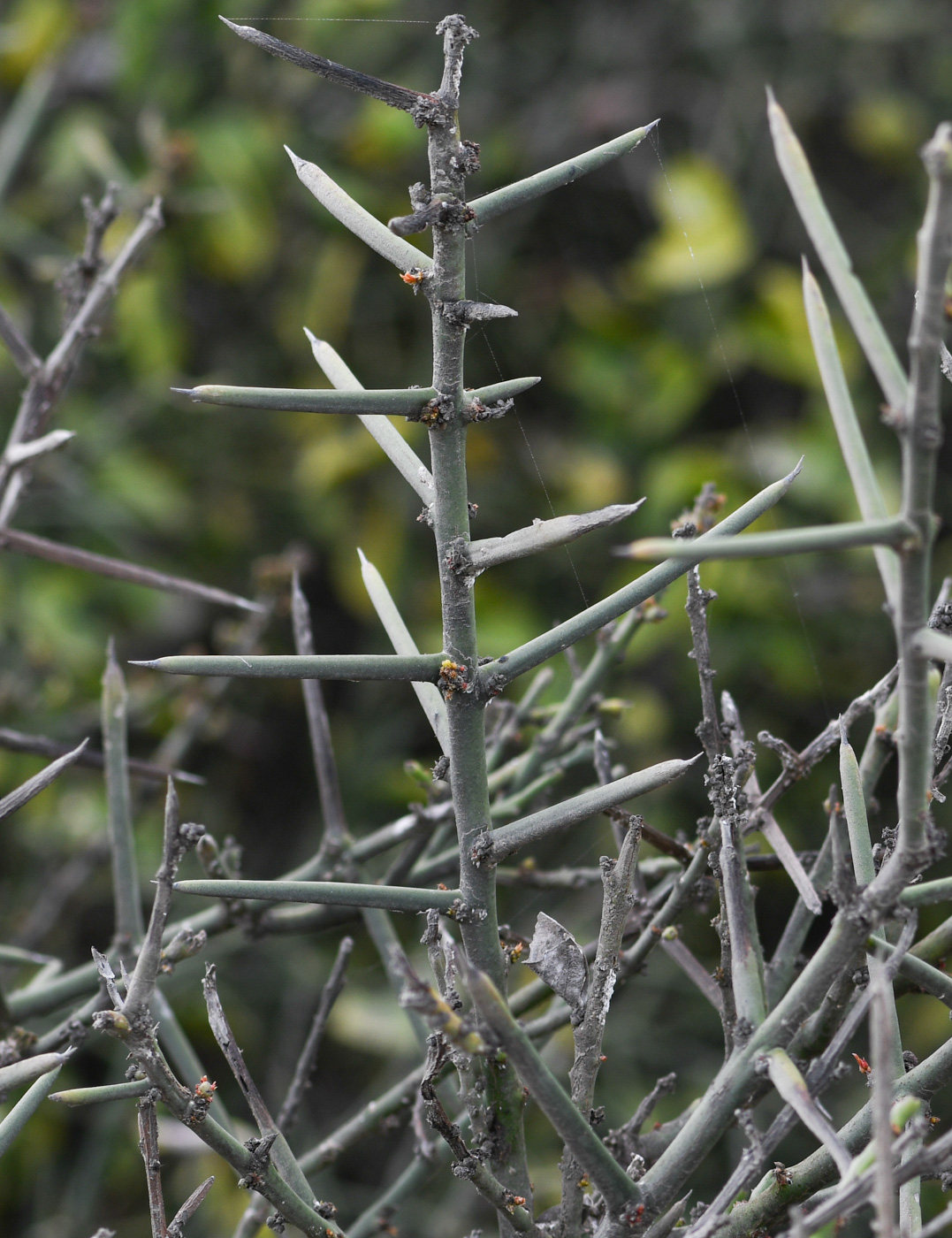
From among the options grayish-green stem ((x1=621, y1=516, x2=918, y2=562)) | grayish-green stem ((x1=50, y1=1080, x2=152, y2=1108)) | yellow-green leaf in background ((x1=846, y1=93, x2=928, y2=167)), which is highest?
yellow-green leaf in background ((x1=846, y1=93, x2=928, y2=167))

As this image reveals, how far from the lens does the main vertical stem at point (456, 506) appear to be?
7.5 inches

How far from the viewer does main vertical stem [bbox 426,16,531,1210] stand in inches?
7.5

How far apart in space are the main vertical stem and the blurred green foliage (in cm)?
80

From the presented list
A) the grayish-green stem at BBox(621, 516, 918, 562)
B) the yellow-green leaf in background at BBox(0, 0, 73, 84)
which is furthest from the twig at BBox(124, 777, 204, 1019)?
the yellow-green leaf in background at BBox(0, 0, 73, 84)

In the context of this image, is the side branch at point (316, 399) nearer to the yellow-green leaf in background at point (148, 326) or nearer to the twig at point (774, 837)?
the twig at point (774, 837)

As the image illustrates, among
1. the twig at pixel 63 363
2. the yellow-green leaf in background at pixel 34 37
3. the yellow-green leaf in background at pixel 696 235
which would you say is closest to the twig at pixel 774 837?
the twig at pixel 63 363

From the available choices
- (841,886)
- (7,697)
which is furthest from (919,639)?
(7,697)

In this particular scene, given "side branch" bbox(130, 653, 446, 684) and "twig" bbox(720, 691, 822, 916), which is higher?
"side branch" bbox(130, 653, 446, 684)

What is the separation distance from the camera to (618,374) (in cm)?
117

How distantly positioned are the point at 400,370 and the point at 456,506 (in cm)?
107

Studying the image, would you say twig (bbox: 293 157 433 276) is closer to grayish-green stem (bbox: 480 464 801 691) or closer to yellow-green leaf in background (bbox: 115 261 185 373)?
grayish-green stem (bbox: 480 464 801 691)

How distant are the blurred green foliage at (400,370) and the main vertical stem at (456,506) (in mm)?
800

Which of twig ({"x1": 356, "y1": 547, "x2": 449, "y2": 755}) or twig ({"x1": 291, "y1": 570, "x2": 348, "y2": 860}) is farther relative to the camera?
twig ({"x1": 291, "y1": 570, "x2": 348, "y2": 860})

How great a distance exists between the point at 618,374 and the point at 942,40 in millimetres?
529
